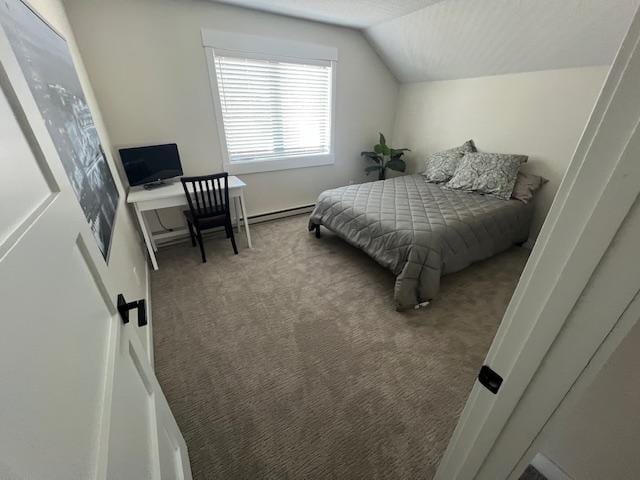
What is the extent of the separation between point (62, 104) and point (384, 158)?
3.73 meters

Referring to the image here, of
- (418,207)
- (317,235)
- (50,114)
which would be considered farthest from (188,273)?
(418,207)

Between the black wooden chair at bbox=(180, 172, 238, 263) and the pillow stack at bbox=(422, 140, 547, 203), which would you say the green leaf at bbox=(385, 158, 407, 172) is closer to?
the pillow stack at bbox=(422, 140, 547, 203)

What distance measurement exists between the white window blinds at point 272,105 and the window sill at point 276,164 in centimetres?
6

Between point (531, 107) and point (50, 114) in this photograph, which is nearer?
point (50, 114)

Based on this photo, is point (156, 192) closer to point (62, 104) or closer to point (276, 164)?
point (62, 104)

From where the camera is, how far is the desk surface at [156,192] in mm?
2337

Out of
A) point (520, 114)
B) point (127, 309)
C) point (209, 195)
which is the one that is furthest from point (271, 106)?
point (127, 309)

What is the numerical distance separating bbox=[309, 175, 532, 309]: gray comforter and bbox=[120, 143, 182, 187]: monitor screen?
1571 mm

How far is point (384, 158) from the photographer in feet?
13.6

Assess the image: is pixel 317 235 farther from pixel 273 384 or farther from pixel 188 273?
pixel 273 384

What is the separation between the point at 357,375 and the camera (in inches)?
61.7

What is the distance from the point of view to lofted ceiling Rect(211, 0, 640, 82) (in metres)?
1.96

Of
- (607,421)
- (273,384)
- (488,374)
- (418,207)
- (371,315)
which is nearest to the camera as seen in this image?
(488,374)

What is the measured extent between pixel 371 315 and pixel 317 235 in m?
1.37
